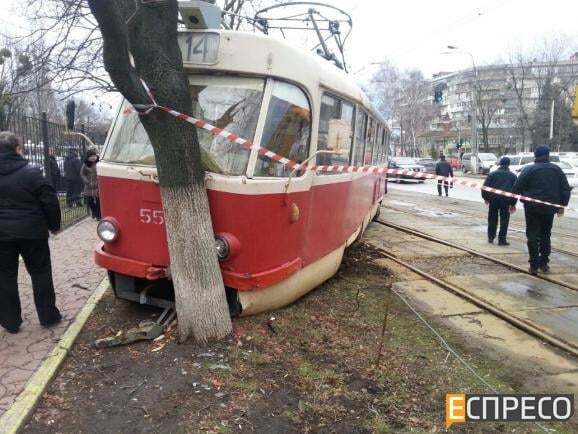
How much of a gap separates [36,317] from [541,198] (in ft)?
22.3

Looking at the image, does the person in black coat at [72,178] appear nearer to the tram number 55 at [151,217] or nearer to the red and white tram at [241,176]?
the red and white tram at [241,176]

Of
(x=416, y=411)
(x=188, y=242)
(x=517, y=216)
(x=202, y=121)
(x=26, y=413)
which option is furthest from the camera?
(x=517, y=216)

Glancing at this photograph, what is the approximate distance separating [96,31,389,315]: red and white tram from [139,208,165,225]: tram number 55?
0.01 m

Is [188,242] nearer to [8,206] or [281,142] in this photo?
[281,142]

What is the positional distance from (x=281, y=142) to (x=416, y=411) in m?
2.52

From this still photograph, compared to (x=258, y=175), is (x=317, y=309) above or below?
below

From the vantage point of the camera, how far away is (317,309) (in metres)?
5.69

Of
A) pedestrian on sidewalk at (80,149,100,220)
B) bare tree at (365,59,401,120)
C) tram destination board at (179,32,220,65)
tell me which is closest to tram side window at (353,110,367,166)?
tram destination board at (179,32,220,65)

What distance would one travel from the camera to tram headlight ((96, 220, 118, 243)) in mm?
5039

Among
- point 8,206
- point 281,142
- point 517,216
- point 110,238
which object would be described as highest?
point 281,142

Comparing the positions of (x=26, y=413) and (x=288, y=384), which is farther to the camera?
(x=288, y=384)

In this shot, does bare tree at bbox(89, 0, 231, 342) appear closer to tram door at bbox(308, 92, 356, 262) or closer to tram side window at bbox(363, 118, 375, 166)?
tram door at bbox(308, 92, 356, 262)

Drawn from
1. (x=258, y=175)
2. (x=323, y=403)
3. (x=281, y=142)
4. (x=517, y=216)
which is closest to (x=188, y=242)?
(x=258, y=175)

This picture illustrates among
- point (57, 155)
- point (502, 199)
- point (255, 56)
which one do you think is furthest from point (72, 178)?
point (255, 56)
